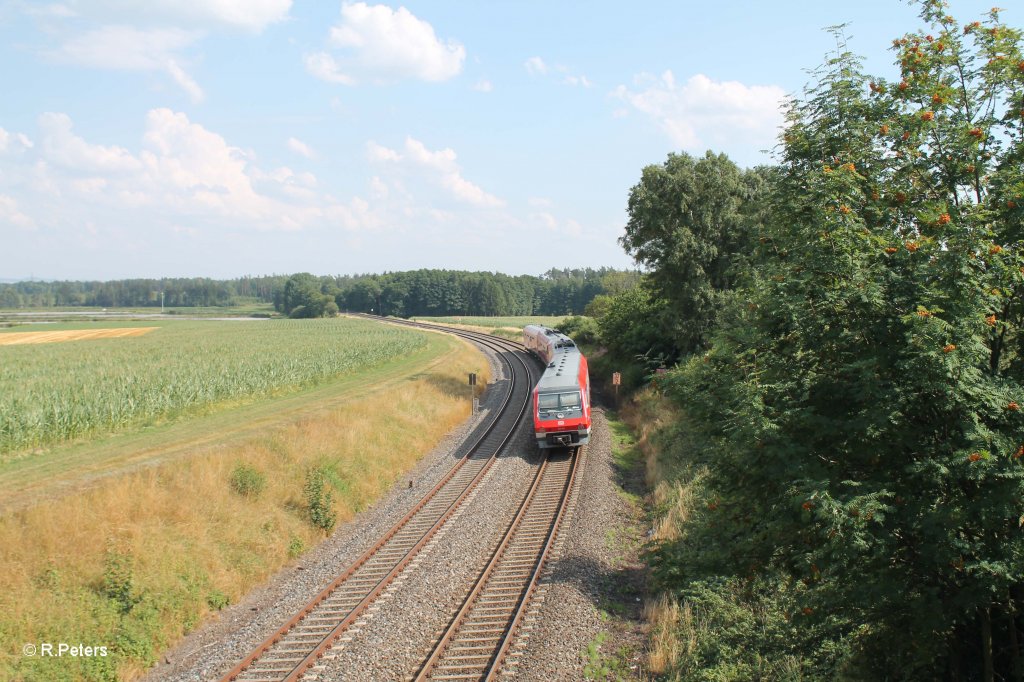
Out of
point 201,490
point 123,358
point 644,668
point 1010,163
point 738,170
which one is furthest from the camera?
point 123,358

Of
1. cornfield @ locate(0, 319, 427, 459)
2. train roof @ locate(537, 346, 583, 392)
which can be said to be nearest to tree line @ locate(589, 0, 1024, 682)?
train roof @ locate(537, 346, 583, 392)

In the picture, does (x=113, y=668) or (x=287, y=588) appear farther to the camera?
(x=287, y=588)

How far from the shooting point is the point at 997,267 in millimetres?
6621

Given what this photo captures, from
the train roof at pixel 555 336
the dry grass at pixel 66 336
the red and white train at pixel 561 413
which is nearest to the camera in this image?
the red and white train at pixel 561 413

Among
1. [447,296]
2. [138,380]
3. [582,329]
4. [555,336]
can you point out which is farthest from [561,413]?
[447,296]

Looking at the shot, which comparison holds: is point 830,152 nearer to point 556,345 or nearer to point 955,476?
point 955,476

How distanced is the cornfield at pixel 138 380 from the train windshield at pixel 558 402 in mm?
14636

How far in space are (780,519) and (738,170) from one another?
1287 inches

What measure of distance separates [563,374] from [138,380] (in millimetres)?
19215

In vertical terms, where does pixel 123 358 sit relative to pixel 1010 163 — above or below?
below

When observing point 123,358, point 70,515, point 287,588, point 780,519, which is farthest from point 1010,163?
point 123,358

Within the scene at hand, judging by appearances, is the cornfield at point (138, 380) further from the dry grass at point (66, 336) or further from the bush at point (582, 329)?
the dry grass at point (66, 336)

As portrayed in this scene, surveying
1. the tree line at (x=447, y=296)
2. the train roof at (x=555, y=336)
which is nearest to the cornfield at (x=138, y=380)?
the train roof at (x=555, y=336)

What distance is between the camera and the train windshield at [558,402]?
2381cm
